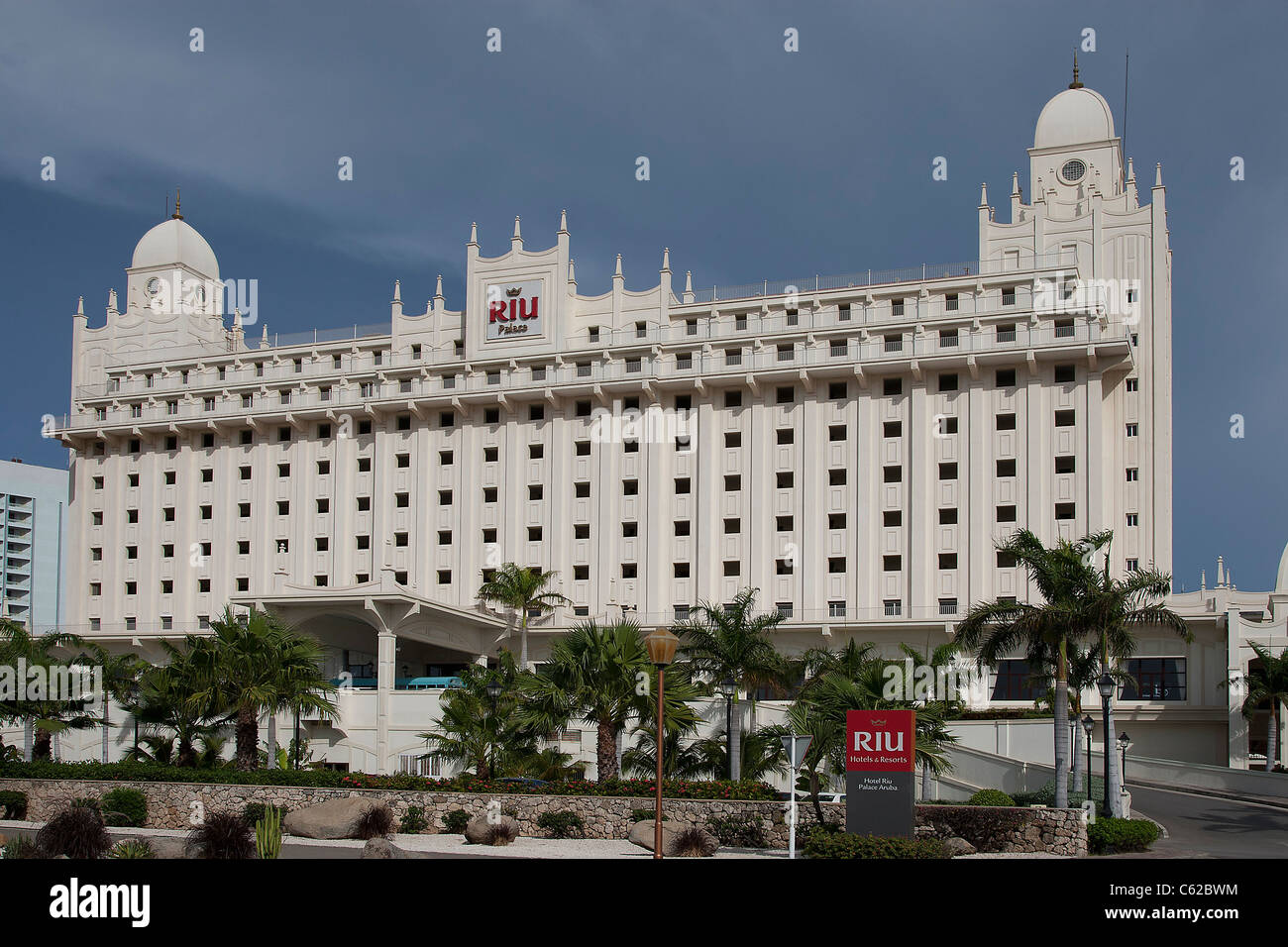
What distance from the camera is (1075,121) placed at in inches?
2499

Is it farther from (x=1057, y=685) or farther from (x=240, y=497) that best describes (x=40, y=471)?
(x=1057, y=685)

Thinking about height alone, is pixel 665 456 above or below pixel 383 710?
above

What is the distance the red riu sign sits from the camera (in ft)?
77.8

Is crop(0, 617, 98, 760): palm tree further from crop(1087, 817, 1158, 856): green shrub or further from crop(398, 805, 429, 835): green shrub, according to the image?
crop(1087, 817, 1158, 856): green shrub

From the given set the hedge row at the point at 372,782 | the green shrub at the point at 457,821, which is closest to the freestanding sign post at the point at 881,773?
the hedge row at the point at 372,782

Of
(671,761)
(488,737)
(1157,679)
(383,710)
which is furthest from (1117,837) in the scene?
(383,710)

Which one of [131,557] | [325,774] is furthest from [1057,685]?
[131,557]

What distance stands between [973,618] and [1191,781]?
53.2 ft

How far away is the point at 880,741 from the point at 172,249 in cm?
6333

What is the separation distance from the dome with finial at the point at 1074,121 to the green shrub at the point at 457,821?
4735cm

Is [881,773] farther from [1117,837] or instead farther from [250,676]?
[250,676]

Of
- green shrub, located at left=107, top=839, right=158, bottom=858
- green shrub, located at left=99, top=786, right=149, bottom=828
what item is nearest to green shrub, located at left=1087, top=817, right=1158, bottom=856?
green shrub, located at left=107, top=839, right=158, bottom=858

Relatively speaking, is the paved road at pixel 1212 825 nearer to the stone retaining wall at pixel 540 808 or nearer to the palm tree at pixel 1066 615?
the palm tree at pixel 1066 615

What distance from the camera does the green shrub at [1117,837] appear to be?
27.0 m
